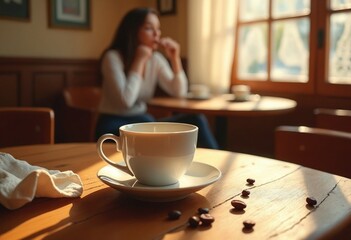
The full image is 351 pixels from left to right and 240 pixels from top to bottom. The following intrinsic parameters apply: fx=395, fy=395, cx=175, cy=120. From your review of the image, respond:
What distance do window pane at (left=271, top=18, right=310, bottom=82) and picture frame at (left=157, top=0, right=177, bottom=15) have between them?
43.2 inches

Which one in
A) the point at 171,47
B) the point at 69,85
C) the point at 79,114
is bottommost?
the point at 79,114

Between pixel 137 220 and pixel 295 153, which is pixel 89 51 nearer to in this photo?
pixel 295 153

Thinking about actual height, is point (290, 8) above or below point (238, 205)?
above

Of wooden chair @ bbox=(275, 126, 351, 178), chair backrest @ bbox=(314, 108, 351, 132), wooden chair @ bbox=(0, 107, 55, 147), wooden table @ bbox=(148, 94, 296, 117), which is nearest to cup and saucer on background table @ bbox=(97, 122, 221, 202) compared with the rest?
wooden chair @ bbox=(275, 126, 351, 178)

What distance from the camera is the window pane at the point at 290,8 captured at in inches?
112

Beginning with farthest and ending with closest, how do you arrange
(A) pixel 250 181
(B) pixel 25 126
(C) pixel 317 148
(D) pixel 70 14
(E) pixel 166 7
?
(E) pixel 166 7 < (D) pixel 70 14 < (B) pixel 25 126 < (C) pixel 317 148 < (A) pixel 250 181

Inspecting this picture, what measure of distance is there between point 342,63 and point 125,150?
238cm

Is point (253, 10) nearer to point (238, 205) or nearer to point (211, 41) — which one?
point (211, 41)

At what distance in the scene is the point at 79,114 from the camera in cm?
325

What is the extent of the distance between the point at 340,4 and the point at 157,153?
2.46m

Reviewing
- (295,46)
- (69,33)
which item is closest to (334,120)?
(295,46)

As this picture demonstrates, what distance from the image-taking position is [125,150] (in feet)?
2.16

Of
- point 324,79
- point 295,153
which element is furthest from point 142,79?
point 295,153

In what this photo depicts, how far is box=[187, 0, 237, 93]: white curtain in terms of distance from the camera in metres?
3.19
